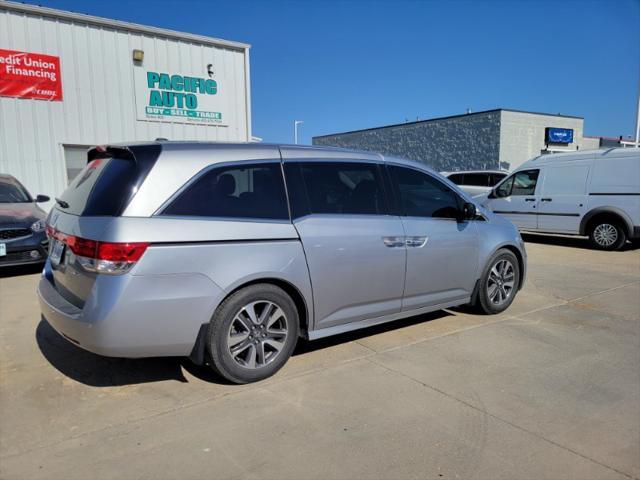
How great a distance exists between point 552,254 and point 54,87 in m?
11.0

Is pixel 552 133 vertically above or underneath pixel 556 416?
above

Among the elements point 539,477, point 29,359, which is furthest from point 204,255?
point 539,477

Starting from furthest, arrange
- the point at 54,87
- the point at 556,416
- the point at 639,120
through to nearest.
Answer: the point at 639,120
the point at 54,87
the point at 556,416

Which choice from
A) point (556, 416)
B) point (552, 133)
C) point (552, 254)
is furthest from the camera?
point (552, 133)

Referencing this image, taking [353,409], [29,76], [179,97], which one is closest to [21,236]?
[29,76]

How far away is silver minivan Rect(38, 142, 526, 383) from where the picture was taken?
126 inches

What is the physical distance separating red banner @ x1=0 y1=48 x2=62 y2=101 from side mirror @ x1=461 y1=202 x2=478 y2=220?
31.4 feet

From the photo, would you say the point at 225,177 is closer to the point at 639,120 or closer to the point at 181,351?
the point at 181,351

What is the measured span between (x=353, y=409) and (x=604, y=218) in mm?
9160

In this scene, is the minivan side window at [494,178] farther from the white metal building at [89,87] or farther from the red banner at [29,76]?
the red banner at [29,76]

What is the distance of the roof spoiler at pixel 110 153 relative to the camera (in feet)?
Answer: 11.4

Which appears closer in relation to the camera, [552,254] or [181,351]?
[181,351]

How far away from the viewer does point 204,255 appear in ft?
11.0

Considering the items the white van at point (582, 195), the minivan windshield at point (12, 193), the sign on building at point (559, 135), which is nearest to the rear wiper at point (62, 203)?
the minivan windshield at point (12, 193)
